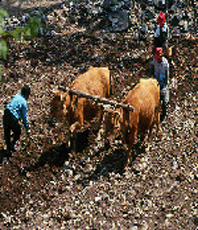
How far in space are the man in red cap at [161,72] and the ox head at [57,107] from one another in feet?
12.4

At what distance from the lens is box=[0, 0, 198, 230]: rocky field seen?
808 centimetres

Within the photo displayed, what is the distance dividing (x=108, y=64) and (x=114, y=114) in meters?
5.82

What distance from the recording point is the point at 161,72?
1034 centimetres

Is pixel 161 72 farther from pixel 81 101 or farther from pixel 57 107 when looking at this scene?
pixel 57 107

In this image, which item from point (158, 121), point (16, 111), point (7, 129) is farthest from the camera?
point (158, 121)

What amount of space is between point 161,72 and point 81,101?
10.4 ft

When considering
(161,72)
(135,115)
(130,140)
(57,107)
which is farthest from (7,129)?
(161,72)

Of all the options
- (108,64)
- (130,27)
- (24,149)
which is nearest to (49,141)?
(24,149)

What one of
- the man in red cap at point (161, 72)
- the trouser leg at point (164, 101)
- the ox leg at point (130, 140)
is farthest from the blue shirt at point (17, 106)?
the trouser leg at point (164, 101)

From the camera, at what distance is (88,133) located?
1042 cm

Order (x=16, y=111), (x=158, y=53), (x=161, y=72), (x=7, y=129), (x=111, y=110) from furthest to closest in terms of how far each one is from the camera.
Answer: (x=161, y=72)
(x=158, y=53)
(x=7, y=129)
(x=16, y=111)
(x=111, y=110)

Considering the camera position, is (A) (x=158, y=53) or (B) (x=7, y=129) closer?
(B) (x=7, y=129)

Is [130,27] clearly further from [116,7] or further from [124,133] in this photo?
[124,133]

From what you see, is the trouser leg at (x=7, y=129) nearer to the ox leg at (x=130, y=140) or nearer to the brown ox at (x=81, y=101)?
the brown ox at (x=81, y=101)
